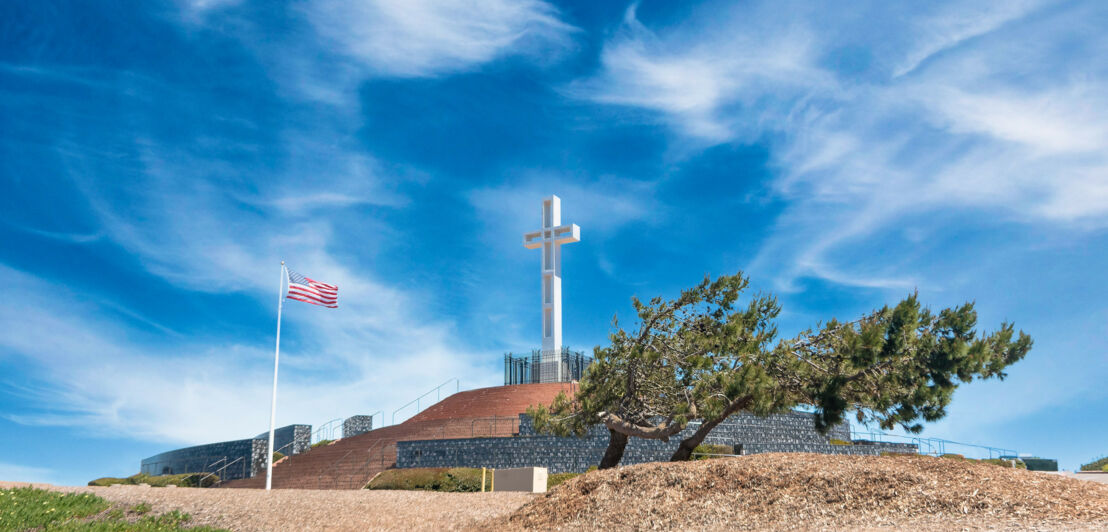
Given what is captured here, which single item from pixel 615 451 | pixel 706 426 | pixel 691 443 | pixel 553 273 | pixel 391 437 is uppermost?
pixel 553 273

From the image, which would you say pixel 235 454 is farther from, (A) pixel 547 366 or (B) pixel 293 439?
(A) pixel 547 366

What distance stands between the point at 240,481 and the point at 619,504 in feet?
69.2

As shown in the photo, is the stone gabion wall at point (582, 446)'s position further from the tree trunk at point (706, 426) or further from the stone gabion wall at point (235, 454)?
the stone gabion wall at point (235, 454)

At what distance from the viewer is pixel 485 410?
28891 millimetres

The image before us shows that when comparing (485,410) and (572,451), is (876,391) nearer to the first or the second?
(572,451)

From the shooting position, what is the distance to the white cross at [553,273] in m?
31.0

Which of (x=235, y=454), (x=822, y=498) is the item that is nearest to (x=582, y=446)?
(x=822, y=498)

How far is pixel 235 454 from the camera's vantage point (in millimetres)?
28531

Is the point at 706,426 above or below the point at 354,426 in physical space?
below

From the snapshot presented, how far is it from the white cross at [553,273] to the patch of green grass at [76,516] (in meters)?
18.9

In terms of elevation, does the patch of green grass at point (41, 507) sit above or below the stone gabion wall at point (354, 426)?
below

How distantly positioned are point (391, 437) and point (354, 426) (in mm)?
5049

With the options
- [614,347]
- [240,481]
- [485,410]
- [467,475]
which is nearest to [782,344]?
[614,347]

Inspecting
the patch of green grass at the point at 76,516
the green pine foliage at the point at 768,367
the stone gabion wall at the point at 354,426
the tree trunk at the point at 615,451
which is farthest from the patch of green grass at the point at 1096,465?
the patch of green grass at the point at 76,516
